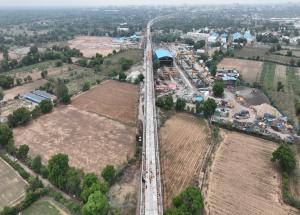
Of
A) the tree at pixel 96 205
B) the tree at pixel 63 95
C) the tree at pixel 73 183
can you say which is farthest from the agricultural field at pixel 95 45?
the tree at pixel 96 205

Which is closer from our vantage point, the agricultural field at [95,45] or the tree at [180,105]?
the tree at [180,105]

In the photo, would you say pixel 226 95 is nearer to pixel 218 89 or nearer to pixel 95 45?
pixel 218 89

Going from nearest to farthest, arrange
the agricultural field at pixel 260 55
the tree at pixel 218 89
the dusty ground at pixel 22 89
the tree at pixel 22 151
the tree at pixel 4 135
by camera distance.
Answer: the tree at pixel 22 151, the tree at pixel 4 135, the tree at pixel 218 89, the dusty ground at pixel 22 89, the agricultural field at pixel 260 55

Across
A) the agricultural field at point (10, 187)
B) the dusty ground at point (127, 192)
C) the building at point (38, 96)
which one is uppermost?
the building at point (38, 96)

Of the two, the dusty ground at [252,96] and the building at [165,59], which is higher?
the building at [165,59]

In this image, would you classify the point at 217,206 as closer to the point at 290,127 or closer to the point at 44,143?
the point at 290,127

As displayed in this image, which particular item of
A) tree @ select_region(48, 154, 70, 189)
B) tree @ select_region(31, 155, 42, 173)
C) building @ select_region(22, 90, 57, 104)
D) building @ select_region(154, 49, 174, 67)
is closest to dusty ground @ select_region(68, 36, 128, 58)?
building @ select_region(154, 49, 174, 67)

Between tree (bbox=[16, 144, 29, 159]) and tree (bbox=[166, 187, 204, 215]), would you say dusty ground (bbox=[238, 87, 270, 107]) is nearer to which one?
tree (bbox=[166, 187, 204, 215])

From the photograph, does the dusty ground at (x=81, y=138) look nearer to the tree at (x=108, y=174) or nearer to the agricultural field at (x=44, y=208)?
the tree at (x=108, y=174)

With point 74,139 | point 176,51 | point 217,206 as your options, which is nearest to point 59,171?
point 74,139
